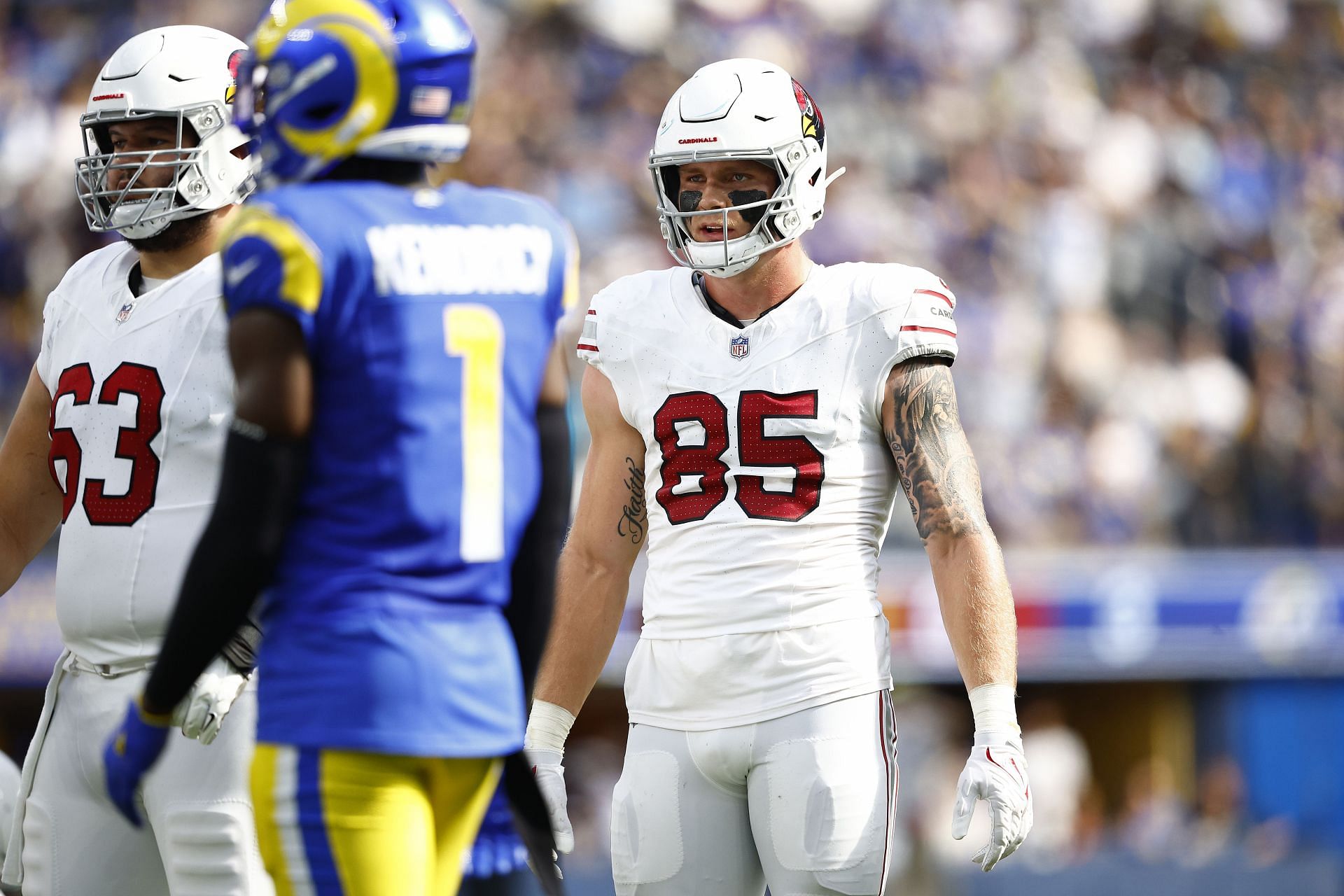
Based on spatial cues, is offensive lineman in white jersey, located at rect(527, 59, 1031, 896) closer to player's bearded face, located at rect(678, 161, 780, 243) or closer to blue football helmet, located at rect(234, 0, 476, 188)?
player's bearded face, located at rect(678, 161, 780, 243)

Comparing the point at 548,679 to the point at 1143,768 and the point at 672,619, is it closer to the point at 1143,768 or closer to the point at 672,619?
the point at 672,619

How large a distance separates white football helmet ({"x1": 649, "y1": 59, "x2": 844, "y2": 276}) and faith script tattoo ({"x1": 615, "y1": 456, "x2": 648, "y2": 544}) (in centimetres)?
47

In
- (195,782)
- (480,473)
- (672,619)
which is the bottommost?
(195,782)

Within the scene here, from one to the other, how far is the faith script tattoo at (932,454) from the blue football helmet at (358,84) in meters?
1.36

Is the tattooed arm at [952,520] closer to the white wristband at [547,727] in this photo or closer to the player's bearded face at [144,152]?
the white wristband at [547,727]

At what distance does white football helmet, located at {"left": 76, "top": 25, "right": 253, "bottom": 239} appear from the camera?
145 inches

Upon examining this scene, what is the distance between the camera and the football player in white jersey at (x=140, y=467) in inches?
137

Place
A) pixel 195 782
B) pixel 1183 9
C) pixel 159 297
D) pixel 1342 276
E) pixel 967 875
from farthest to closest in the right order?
pixel 1183 9, pixel 1342 276, pixel 967 875, pixel 159 297, pixel 195 782

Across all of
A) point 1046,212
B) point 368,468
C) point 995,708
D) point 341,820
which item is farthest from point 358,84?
point 1046,212

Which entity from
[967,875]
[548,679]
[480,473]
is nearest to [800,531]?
[548,679]

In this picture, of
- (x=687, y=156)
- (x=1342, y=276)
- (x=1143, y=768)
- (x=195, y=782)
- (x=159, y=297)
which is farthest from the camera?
(x=1342, y=276)

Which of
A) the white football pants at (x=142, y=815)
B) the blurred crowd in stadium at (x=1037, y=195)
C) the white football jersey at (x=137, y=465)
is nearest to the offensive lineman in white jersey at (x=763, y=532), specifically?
the white football pants at (x=142, y=815)

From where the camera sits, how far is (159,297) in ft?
12.1

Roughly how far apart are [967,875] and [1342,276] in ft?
16.3
